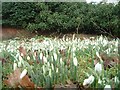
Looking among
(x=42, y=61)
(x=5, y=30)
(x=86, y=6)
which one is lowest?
(x=5, y=30)

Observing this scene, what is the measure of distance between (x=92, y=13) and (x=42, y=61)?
27.9 feet

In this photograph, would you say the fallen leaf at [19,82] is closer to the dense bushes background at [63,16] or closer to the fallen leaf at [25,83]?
the fallen leaf at [25,83]

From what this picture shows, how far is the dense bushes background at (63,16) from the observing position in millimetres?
9844

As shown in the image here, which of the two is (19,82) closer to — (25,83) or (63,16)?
(25,83)

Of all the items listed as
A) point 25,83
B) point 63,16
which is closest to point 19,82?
point 25,83

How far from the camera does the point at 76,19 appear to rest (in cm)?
1000

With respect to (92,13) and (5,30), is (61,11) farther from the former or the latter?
(5,30)

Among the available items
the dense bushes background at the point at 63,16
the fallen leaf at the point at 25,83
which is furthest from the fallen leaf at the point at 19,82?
the dense bushes background at the point at 63,16

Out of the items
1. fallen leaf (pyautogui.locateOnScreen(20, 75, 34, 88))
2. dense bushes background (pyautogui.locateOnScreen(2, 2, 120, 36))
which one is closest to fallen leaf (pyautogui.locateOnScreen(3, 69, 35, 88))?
fallen leaf (pyautogui.locateOnScreen(20, 75, 34, 88))

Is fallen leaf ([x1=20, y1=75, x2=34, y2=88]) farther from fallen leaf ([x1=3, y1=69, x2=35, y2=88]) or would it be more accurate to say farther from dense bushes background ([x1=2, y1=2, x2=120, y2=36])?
dense bushes background ([x1=2, y1=2, x2=120, y2=36])

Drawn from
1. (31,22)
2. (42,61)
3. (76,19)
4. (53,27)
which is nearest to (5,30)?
(31,22)

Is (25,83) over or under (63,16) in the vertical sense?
over

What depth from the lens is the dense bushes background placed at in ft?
32.3

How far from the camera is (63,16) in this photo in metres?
10.4
